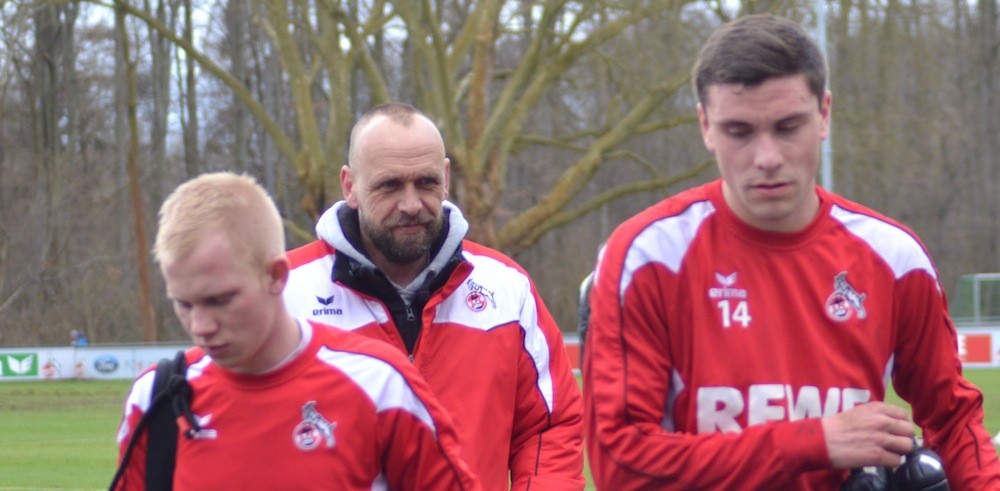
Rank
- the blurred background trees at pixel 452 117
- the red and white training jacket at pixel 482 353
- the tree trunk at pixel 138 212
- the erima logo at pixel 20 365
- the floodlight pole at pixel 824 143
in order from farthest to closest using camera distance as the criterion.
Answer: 1. the tree trunk at pixel 138 212
2. the erima logo at pixel 20 365
3. the blurred background trees at pixel 452 117
4. the floodlight pole at pixel 824 143
5. the red and white training jacket at pixel 482 353

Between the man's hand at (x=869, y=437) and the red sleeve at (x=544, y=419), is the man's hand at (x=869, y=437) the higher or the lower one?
the higher one

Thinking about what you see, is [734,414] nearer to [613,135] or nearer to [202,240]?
[202,240]

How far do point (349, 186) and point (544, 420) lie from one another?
40.8 inches

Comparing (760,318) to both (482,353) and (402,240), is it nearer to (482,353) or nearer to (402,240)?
(482,353)

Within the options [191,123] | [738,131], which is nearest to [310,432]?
[738,131]

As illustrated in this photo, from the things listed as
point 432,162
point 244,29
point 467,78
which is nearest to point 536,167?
point 244,29

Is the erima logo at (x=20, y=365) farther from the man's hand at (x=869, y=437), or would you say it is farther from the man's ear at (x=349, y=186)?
the man's hand at (x=869, y=437)

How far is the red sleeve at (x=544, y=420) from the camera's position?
4.45 metres

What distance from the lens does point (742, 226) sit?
3.03 meters

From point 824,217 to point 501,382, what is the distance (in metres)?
1.60

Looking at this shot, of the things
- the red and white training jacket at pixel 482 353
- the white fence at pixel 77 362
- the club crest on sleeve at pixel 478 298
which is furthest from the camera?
the white fence at pixel 77 362

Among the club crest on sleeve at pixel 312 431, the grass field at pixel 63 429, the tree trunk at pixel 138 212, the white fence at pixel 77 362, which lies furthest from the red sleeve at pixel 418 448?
the tree trunk at pixel 138 212

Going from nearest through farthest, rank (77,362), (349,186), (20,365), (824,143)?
(349,186)
(824,143)
(77,362)
(20,365)

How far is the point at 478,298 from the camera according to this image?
14.9ft
